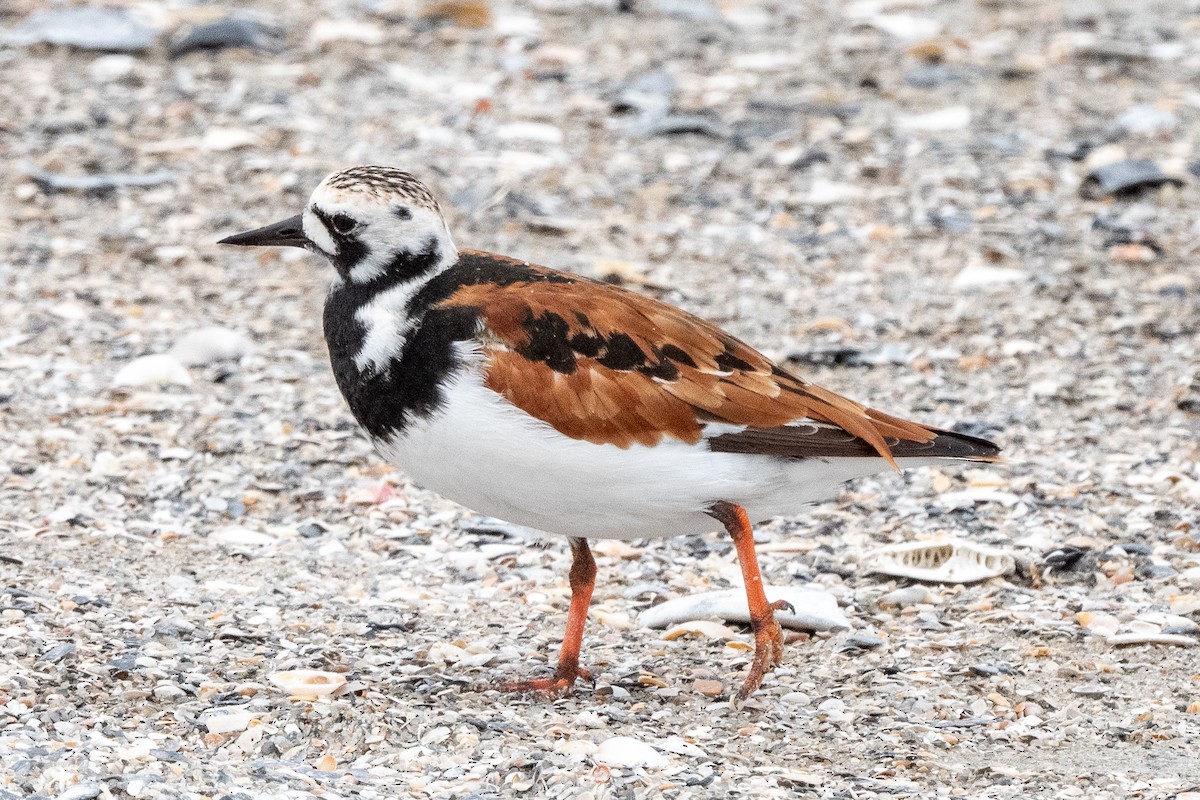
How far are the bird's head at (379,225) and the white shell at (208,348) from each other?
2358mm

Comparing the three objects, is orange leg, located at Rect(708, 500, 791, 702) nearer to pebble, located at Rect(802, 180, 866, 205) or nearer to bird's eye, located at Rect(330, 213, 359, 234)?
bird's eye, located at Rect(330, 213, 359, 234)

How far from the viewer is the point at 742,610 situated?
4637mm

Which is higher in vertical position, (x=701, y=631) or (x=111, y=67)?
(x=111, y=67)

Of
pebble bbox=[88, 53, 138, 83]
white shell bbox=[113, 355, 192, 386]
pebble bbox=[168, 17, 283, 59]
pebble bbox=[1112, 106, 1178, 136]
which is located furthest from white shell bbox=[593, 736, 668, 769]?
pebble bbox=[168, 17, 283, 59]

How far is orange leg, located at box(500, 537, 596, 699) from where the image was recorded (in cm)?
418

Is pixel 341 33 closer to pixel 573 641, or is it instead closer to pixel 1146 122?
pixel 1146 122

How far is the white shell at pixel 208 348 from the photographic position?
20.8ft

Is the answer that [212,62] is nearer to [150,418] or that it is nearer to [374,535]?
[150,418]

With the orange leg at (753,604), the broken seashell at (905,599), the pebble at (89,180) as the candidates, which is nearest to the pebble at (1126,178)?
the broken seashell at (905,599)

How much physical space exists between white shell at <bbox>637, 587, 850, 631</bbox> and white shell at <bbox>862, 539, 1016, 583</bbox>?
0.31 meters

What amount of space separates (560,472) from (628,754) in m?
0.69

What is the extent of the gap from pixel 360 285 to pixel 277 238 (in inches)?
13.2

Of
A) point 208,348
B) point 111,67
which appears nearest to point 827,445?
point 208,348

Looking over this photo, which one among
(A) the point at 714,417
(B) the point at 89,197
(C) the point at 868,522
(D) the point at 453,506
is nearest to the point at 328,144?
(B) the point at 89,197
